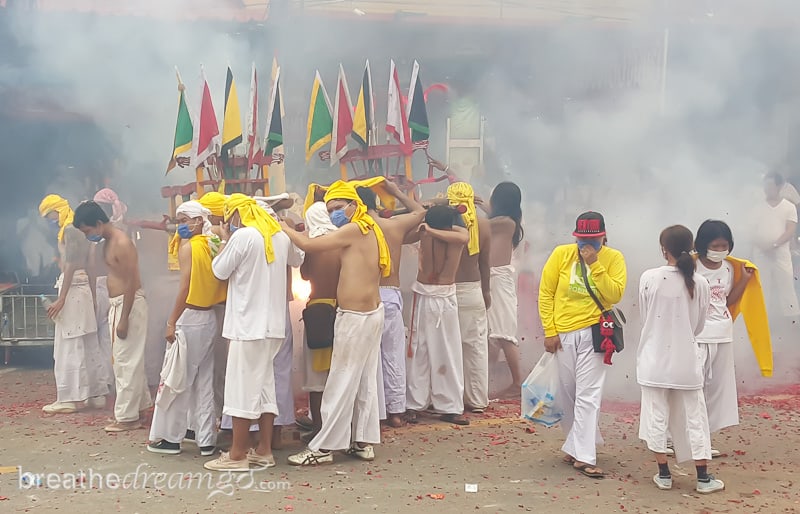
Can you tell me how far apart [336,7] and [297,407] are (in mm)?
4013

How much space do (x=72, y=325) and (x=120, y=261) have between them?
97 cm

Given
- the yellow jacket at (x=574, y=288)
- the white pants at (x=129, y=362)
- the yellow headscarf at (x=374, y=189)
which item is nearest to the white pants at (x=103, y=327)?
the white pants at (x=129, y=362)

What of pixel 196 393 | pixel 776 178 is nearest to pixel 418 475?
pixel 196 393

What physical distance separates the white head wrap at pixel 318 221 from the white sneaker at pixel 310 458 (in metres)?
1.41

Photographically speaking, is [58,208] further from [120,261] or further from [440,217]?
[440,217]

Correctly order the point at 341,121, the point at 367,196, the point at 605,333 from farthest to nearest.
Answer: the point at 341,121, the point at 367,196, the point at 605,333

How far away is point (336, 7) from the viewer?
888 centimetres

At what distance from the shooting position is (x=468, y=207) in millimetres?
7172

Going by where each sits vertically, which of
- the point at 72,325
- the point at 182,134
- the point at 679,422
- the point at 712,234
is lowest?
the point at 679,422

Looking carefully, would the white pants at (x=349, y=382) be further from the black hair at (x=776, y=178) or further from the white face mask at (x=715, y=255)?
the black hair at (x=776, y=178)

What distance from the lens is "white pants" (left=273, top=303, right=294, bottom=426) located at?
614cm

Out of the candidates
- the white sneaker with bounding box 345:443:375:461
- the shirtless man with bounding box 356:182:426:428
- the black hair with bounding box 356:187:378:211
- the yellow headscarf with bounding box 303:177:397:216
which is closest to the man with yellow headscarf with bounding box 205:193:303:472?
the white sneaker with bounding box 345:443:375:461

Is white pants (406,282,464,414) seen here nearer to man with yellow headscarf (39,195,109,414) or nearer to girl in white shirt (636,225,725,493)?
girl in white shirt (636,225,725,493)

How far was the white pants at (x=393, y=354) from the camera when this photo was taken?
21.7ft
